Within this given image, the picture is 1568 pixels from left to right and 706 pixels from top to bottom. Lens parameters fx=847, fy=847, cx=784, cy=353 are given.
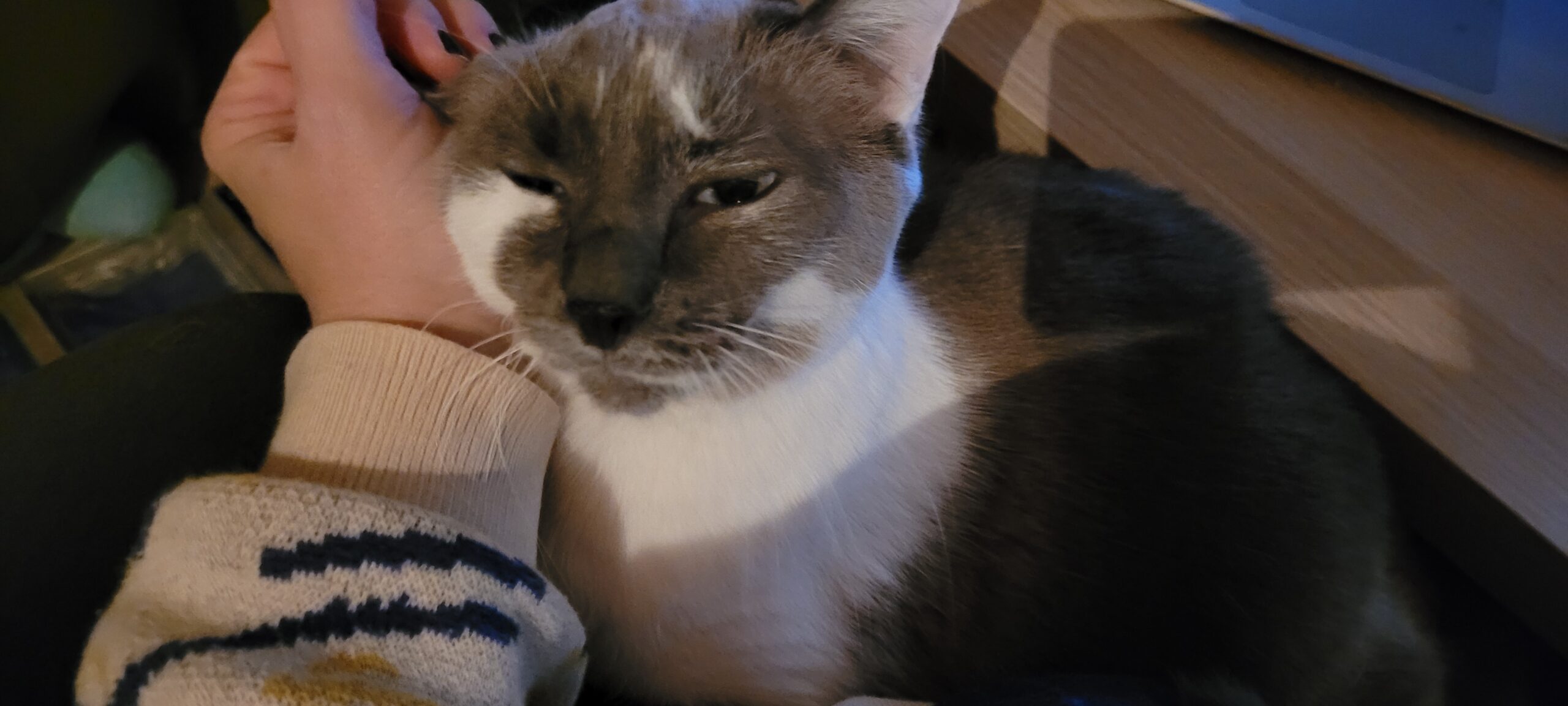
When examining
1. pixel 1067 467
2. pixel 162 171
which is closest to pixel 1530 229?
pixel 1067 467

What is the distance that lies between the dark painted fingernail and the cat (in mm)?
82

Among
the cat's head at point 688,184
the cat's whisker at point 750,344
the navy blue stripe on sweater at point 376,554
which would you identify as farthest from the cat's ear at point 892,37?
the navy blue stripe on sweater at point 376,554

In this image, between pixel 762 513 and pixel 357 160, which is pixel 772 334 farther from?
pixel 357 160

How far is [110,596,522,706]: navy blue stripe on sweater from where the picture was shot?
0.53m

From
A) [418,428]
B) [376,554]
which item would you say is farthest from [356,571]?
[418,428]

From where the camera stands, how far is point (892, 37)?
690mm

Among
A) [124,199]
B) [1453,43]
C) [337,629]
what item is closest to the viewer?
[337,629]

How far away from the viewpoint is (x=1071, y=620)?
85cm

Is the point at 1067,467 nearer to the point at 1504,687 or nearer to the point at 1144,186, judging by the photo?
the point at 1144,186

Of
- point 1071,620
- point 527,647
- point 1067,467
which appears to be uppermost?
point 527,647

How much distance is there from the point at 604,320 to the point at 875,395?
286 millimetres

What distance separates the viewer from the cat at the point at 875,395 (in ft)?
2.14

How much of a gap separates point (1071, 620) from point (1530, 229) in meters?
0.64

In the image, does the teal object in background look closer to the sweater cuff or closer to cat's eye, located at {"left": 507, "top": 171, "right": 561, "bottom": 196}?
the sweater cuff
